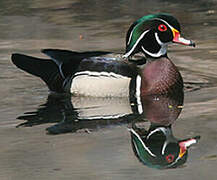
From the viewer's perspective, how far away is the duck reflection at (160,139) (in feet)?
23.1

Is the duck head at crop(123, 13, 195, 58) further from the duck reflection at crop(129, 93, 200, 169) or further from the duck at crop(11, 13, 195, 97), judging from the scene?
the duck reflection at crop(129, 93, 200, 169)

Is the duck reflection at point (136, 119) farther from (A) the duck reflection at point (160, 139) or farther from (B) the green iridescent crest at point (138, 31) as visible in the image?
(B) the green iridescent crest at point (138, 31)

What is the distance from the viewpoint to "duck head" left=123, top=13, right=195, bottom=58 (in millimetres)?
10008

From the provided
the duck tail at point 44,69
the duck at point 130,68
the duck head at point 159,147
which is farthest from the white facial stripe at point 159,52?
the duck head at point 159,147

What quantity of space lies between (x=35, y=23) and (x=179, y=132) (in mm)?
7319

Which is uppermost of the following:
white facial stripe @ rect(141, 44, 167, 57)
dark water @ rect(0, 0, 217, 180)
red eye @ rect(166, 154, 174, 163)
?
white facial stripe @ rect(141, 44, 167, 57)

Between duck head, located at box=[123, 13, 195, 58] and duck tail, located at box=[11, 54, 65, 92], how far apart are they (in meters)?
0.98

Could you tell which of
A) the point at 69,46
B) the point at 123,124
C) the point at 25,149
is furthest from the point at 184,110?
the point at 69,46

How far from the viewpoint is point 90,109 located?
9211mm

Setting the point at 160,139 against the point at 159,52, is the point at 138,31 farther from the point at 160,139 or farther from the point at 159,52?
the point at 160,139

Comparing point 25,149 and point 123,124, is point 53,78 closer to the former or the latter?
point 123,124

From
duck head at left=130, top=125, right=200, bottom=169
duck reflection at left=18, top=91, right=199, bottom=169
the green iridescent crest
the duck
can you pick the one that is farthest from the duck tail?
duck head at left=130, top=125, right=200, bottom=169

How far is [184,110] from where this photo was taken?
8.91 meters

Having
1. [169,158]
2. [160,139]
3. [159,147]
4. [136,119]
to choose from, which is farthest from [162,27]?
[169,158]
